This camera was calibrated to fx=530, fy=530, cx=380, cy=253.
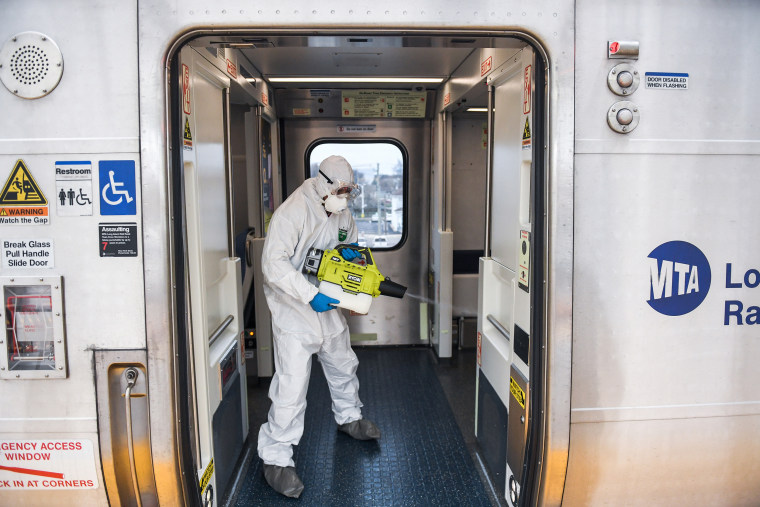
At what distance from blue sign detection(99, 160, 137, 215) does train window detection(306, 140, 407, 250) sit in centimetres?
313

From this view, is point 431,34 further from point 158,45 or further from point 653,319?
point 653,319

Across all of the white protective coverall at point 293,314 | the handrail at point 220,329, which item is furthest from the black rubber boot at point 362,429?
the handrail at point 220,329

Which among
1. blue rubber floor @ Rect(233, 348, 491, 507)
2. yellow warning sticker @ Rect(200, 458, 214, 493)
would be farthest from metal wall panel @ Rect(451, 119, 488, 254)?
yellow warning sticker @ Rect(200, 458, 214, 493)

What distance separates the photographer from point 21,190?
1929mm

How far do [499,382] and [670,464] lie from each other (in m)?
0.79

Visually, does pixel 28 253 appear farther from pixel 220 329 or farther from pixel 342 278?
pixel 342 278

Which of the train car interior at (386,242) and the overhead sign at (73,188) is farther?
the train car interior at (386,242)

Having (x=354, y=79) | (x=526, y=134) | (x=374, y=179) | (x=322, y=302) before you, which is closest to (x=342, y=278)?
(x=322, y=302)

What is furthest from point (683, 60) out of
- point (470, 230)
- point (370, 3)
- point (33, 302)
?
point (470, 230)

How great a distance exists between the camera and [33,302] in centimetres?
196

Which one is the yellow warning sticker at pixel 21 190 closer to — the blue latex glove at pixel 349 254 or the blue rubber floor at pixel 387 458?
the blue latex glove at pixel 349 254

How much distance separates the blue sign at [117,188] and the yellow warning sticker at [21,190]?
0.22 m

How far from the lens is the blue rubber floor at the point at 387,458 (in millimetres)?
2828

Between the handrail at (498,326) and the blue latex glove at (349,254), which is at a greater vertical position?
the blue latex glove at (349,254)
